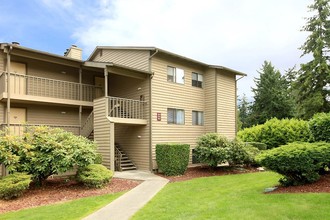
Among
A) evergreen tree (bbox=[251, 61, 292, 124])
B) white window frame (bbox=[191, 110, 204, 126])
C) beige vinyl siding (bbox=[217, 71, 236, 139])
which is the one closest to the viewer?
white window frame (bbox=[191, 110, 204, 126])

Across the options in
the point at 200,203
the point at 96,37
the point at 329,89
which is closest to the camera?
the point at 200,203

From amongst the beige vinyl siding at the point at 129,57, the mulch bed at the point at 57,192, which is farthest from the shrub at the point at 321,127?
the beige vinyl siding at the point at 129,57

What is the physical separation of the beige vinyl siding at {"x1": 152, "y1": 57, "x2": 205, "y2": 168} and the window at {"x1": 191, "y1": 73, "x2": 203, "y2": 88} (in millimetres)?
280

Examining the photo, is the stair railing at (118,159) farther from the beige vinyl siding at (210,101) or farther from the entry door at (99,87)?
the beige vinyl siding at (210,101)

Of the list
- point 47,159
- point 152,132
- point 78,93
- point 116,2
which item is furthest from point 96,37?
point 47,159

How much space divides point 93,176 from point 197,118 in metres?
9.88

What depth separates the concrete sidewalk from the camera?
7.29 metres

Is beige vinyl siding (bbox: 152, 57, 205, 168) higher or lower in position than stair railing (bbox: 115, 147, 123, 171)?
higher

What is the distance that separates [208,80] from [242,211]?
552 inches

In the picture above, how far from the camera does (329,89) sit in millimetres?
28016

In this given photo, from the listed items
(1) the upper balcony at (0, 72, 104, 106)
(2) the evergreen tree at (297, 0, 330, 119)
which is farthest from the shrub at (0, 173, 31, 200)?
(2) the evergreen tree at (297, 0, 330, 119)

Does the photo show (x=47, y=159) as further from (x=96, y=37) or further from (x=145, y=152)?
(x=96, y=37)

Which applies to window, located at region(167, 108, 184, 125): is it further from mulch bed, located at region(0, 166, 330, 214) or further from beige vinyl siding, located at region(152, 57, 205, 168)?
mulch bed, located at region(0, 166, 330, 214)

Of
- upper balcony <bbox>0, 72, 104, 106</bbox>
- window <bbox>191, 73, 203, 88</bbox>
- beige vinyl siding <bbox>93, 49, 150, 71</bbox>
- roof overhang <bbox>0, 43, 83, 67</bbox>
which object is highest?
beige vinyl siding <bbox>93, 49, 150, 71</bbox>
